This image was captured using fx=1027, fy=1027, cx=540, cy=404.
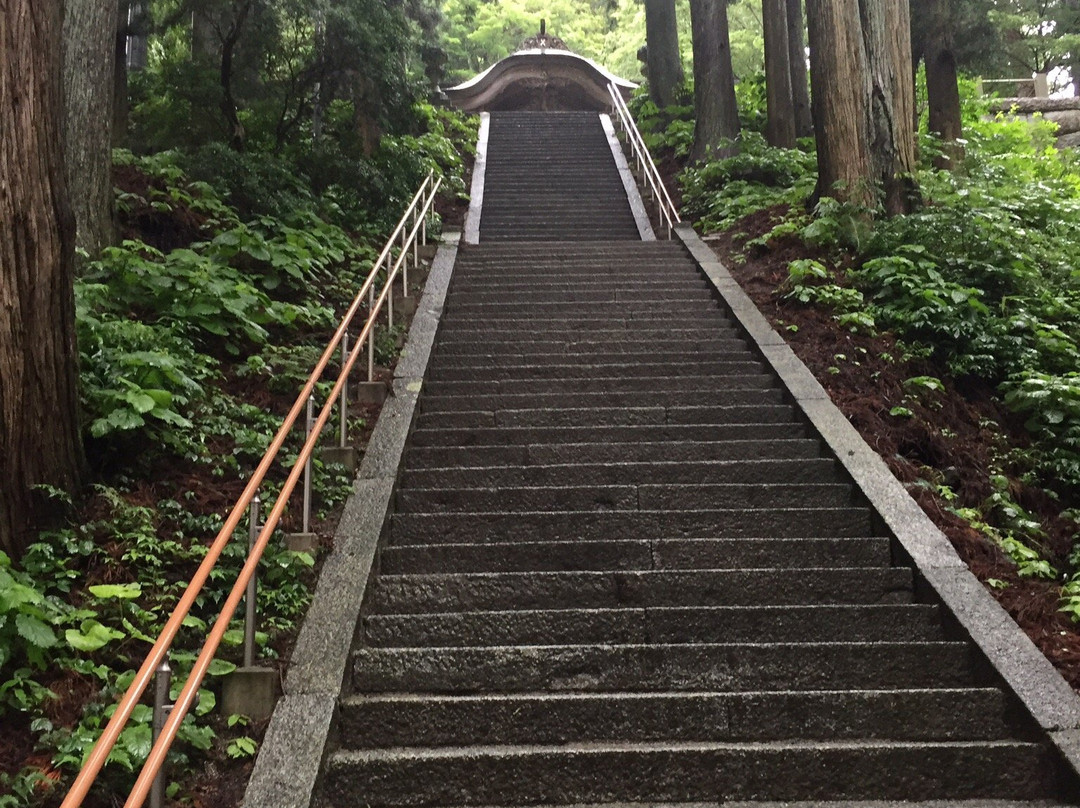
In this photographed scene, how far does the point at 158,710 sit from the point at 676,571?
2.74m

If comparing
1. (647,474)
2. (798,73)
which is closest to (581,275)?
(647,474)

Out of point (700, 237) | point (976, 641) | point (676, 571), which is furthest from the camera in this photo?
point (700, 237)

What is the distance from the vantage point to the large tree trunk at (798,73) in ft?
56.4

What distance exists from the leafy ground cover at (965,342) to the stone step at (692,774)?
0.78m

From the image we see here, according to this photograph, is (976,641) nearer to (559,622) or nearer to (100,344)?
(559,622)

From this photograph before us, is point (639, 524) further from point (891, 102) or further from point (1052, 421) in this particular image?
point (891, 102)

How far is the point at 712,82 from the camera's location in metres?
15.6

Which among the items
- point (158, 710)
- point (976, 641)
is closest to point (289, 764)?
point (158, 710)

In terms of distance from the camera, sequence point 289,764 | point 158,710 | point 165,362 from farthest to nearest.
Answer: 1. point 165,362
2. point 289,764
3. point 158,710

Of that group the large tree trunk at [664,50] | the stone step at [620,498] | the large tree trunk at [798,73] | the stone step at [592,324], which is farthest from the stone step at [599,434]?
the large tree trunk at [664,50]

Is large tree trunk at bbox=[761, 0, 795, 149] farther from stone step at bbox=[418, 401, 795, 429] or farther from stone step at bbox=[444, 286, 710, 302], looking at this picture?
stone step at bbox=[418, 401, 795, 429]

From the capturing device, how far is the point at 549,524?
5.66 metres

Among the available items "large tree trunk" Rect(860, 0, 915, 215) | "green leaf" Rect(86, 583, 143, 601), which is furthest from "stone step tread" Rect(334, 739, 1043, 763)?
"large tree trunk" Rect(860, 0, 915, 215)

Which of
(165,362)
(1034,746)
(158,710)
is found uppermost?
(165,362)
